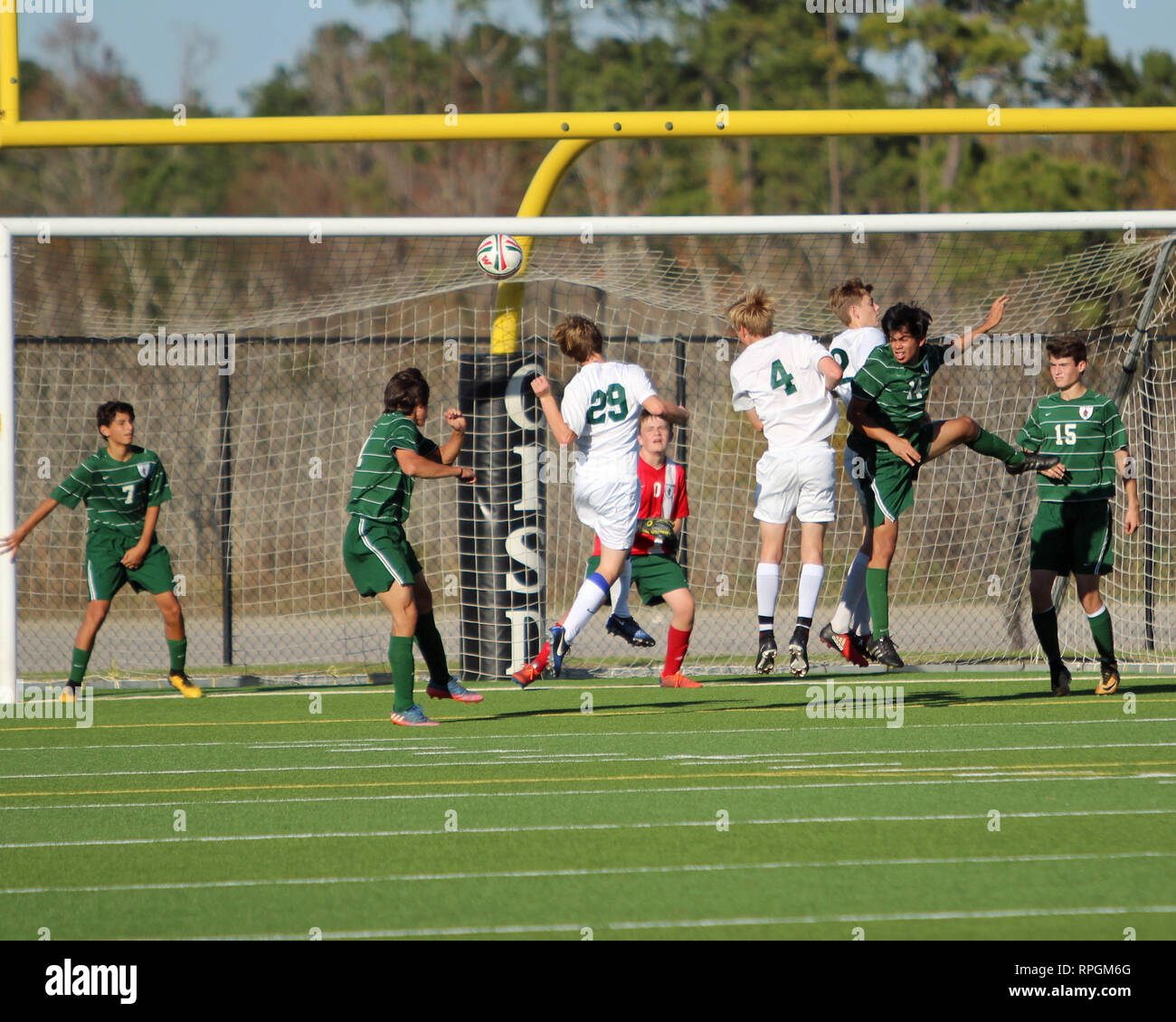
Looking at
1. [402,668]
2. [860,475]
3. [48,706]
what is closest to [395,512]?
[402,668]

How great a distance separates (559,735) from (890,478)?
2503 mm

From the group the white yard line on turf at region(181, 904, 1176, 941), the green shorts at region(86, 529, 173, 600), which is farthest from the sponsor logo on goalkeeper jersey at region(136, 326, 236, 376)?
the white yard line on turf at region(181, 904, 1176, 941)

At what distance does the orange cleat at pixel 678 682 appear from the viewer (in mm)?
10266

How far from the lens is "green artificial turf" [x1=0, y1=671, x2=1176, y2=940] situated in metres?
4.67

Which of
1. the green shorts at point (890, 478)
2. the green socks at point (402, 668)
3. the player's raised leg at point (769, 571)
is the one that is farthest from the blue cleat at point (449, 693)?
the green shorts at point (890, 478)

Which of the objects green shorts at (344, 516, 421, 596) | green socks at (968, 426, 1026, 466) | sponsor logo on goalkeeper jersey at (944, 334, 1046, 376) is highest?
sponsor logo on goalkeeper jersey at (944, 334, 1046, 376)

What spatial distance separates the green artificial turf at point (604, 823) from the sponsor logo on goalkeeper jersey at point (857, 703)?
146mm

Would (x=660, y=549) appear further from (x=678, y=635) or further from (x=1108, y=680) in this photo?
(x=1108, y=680)

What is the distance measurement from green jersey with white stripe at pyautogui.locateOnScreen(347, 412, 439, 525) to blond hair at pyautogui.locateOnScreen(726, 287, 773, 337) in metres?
2.32

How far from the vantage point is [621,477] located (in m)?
9.42

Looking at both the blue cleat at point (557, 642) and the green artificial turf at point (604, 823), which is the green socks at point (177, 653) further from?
the blue cleat at point (557, 642)

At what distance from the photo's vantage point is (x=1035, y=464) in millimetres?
8922
